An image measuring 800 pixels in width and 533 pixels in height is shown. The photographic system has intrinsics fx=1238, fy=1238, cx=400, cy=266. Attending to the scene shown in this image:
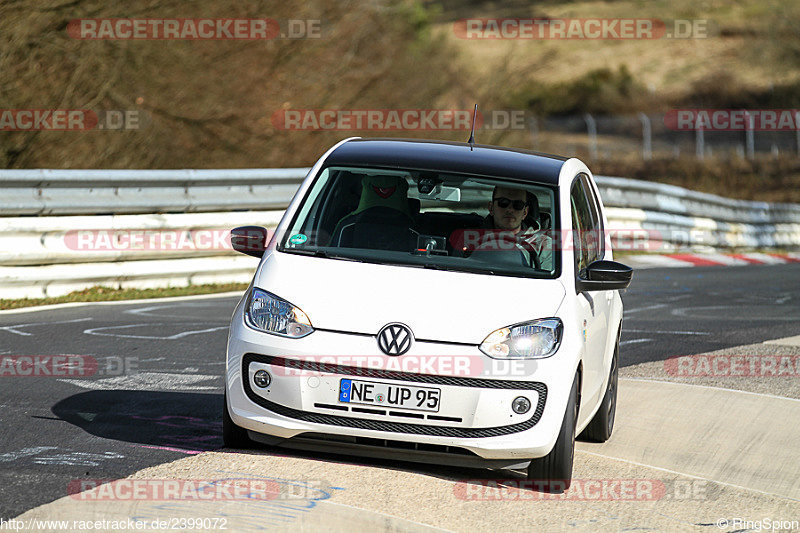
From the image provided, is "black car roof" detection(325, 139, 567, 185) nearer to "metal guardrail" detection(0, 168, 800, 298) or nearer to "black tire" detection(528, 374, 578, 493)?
"black tire" detection(528, 374, 578, 493)

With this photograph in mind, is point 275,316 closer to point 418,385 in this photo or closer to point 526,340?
point 418,385

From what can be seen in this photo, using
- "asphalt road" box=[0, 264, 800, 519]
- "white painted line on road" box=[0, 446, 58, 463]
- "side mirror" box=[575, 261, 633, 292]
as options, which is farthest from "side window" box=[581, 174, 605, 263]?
"white painted line on road" box=[0, 446, 58, 463]

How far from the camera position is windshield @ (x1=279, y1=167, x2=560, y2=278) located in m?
6.39

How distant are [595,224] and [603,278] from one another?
55.4 inches

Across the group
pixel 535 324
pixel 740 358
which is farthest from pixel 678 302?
pixel 535 324

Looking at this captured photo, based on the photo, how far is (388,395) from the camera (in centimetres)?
566

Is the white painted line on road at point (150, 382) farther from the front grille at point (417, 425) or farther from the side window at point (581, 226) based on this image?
the side window at point (581, 226)

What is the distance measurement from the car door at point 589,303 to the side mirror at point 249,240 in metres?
1.69

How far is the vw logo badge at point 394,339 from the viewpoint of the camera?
563 cm

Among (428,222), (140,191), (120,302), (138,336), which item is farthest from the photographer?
(140,191)

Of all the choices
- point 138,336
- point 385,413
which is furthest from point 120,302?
point 385,413

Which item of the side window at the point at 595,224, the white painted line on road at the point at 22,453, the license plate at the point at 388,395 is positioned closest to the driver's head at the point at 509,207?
the side window at the point at 595,224

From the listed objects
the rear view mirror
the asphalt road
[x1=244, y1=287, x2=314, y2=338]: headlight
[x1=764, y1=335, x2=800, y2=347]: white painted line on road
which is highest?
the rear view mirror

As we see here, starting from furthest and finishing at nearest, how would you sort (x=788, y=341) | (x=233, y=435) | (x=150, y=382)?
(x=788, y=341) → (x=150, y=382) → (x=233, y=435)
